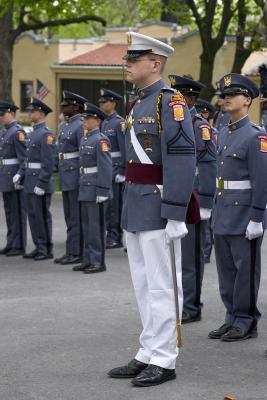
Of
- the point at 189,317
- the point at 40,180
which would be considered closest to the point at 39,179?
the point at 40,180

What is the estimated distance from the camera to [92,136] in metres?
10.5

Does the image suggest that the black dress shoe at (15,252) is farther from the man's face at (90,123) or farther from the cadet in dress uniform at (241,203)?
the cadet in dress uniform at (241,203)

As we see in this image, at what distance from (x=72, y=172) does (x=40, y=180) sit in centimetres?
40

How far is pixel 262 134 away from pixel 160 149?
1.41 metres

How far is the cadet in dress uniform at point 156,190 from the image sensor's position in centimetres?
578

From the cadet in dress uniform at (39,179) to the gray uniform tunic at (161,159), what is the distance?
5.31 m

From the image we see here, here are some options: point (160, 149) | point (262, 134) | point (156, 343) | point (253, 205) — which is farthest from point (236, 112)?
point (156, 343)

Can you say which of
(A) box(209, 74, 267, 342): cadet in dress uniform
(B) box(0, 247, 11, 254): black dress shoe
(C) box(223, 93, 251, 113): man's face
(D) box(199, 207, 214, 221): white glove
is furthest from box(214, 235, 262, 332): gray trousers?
(B) box(0, 247, 11, 254): black dress shoe

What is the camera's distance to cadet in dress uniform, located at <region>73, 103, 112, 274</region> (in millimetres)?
10445

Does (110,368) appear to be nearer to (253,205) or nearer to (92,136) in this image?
(253,205)

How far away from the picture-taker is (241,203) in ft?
23.2

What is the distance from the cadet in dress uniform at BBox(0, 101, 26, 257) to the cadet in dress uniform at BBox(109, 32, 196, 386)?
228 inches

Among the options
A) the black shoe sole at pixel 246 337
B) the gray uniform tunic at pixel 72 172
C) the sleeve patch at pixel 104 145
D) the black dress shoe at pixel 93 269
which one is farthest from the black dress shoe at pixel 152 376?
→ the gray uniform tunic at pixel 72 172

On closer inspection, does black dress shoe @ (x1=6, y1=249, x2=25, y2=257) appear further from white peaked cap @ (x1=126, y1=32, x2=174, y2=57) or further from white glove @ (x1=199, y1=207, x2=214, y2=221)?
white peaked cap @ (x1=126, y1=32, x2=174, y2=57)
